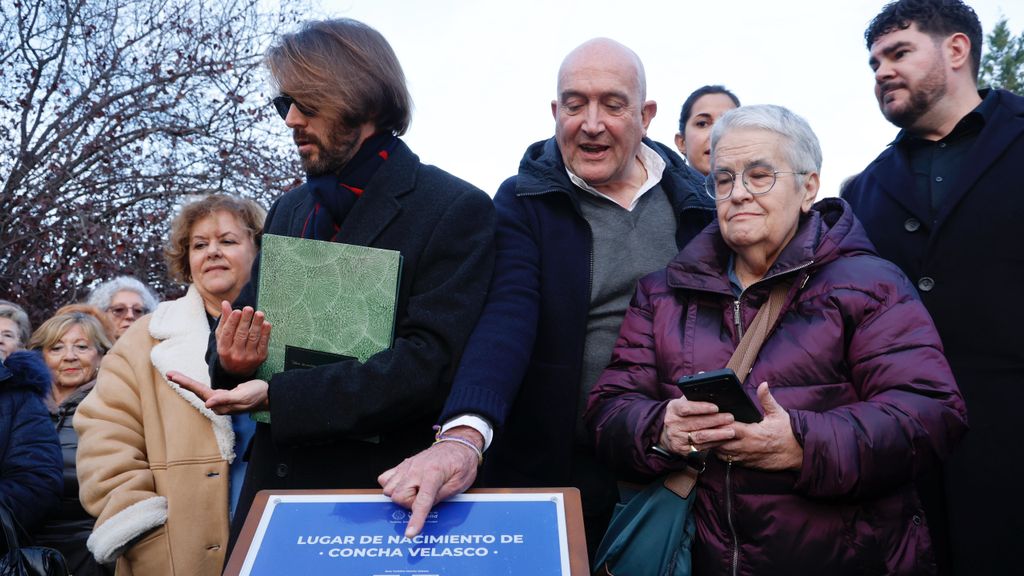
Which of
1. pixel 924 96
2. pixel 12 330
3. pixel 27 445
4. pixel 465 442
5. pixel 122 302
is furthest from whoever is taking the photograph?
pixel 122 302

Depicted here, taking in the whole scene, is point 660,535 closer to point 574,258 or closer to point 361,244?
point 574,258

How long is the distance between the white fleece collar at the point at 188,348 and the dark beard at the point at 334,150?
1203 mm

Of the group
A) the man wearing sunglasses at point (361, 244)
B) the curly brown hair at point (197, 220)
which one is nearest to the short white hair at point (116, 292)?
the curly brown hair at point (197, 220)

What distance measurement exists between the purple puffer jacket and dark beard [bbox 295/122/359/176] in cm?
105

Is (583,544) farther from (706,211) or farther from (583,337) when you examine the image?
(706,211)

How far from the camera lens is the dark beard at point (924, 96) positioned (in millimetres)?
A: 3082

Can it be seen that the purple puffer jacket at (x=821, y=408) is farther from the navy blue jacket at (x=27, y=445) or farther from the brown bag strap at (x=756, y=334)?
the navy blue jacket at (x=27, y=445)

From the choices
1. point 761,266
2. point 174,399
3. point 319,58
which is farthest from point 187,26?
point 761,266

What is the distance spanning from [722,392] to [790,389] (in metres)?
0.29

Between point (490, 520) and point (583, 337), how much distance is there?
105 centimetres

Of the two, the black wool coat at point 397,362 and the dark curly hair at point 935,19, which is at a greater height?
the dark curly hair at point 935,19

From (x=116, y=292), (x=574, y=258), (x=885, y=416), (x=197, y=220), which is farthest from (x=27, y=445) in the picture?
(x=885, y=416)

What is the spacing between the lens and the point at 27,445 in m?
4.05

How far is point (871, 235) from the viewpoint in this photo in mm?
3064
